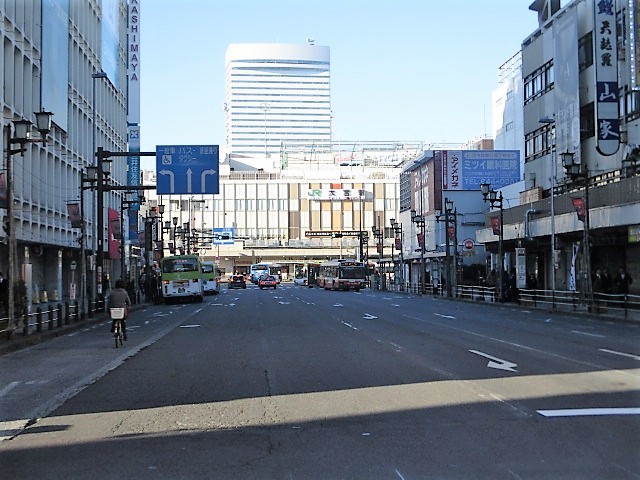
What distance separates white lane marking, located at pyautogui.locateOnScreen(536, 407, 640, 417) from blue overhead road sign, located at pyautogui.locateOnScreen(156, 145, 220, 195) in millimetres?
24414

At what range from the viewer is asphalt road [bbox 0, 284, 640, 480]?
724cm

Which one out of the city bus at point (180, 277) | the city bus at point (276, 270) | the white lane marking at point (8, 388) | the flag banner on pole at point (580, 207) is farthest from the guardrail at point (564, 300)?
the city bus at point (276, 270)

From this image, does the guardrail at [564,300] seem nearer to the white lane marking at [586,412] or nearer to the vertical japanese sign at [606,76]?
the vertical japanese sign at [606,76]

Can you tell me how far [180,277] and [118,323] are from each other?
32.3 meters

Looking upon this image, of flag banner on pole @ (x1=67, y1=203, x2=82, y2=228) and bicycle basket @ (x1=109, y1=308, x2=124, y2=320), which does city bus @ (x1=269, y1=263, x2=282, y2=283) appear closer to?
flag banner on pole @ (x1=67, y1=203, x2=82, y2=228)

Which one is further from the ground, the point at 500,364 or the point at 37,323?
the point at 37,323

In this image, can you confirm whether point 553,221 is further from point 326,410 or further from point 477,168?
point 477,168

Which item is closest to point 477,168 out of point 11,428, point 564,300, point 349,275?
point 349,275

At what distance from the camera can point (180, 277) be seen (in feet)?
171

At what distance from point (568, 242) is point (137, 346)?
31.8m

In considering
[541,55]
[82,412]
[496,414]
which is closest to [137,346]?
[82,412]

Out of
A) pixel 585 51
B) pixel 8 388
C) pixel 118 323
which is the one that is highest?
pixel 585 51

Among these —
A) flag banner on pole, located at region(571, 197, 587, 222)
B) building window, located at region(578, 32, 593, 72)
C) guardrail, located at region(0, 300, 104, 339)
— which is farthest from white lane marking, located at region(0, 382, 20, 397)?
building window, located at region(578, 32, 593, 72)

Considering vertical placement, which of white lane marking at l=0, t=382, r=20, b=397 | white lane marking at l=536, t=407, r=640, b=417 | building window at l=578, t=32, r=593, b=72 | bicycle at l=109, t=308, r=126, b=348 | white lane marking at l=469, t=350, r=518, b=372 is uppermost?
building window at l=578, t=32, r=593, b=72
